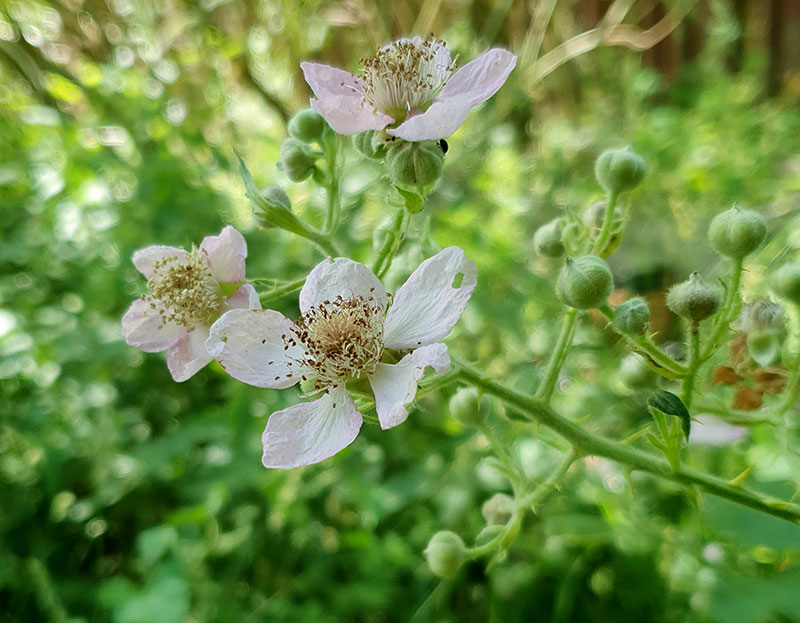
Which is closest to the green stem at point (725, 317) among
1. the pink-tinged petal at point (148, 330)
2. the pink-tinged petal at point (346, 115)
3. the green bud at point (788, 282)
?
the green bud at point (788, 282)

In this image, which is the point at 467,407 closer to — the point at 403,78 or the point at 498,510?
the point at 498,510

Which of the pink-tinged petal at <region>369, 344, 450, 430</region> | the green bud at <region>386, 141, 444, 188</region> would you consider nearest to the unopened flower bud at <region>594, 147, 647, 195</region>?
the green bud at <region>386, 141, 444, 188</region>

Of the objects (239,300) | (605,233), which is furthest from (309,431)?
(605,233)

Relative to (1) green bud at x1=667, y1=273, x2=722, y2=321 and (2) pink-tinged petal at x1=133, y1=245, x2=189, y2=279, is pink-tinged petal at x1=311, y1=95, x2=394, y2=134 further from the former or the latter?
(1) green bud at x1=667, y1=273, x2=722, y2=321

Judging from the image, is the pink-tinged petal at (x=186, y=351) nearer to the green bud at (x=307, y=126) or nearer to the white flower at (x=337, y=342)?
the white flower at (x=337, y=342)

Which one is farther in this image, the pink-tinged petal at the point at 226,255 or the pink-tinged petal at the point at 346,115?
the pink-tinged petal at the point at 226,255

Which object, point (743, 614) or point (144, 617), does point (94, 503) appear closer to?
point (144, 617)
